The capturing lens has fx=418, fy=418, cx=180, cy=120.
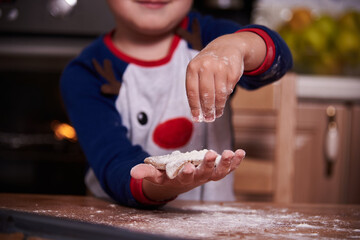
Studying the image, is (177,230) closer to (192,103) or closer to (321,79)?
(192,103)

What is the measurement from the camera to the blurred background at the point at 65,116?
4.09 feet

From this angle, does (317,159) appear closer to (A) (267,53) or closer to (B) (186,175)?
(A) (267,53)

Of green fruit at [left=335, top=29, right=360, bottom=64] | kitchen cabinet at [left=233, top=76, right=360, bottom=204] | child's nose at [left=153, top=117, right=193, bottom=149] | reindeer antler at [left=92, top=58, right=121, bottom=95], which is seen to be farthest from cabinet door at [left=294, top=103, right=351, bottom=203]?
reindeer antler at [left=92, top=58, right=121, bottom=95]

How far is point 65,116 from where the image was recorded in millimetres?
1295

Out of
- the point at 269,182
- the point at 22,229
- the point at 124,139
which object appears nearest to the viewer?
the point at 22,229

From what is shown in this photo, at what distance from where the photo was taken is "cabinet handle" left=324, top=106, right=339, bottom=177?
131 centimetres

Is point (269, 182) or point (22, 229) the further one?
point (269, 182)

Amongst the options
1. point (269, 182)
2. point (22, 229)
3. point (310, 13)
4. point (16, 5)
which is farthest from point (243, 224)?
point (310, 13)

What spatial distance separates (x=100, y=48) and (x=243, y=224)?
50cm

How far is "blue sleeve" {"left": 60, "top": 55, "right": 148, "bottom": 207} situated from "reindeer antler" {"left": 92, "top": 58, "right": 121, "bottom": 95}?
2cm

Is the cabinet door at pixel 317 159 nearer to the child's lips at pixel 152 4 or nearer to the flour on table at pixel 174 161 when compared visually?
the child's lips at pixel 152 4

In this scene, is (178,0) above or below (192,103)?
above

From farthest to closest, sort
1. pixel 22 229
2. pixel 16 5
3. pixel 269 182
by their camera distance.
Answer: pixel 16 5 → pixel 269 182 → pixel 22 229

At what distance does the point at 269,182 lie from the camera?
1.09 meters
